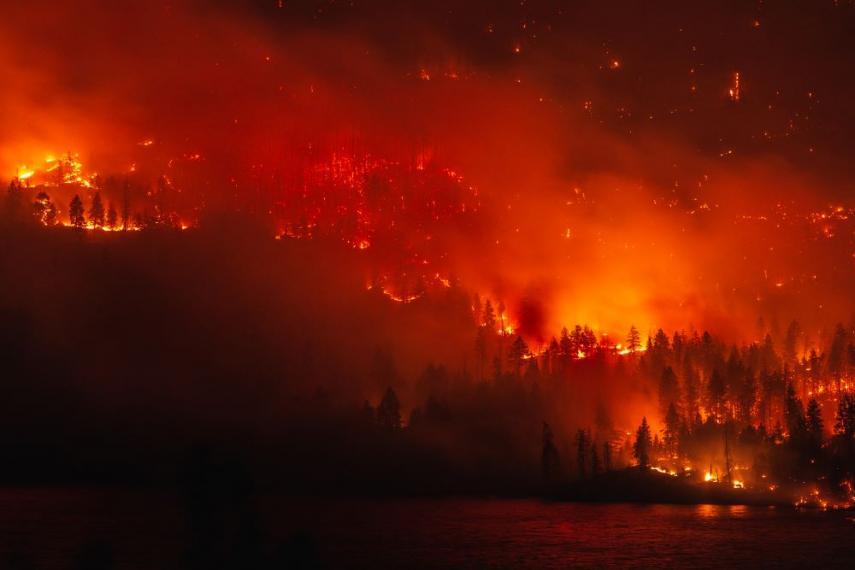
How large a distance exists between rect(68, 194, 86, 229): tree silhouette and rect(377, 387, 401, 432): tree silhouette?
79.7m

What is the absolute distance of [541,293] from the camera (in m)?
198

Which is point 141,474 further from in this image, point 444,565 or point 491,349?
point 444,565

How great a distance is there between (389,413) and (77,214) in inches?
3297

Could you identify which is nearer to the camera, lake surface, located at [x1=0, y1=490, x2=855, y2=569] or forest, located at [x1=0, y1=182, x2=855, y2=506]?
lake surface, located at [x1=0, y1=490, x2=855, y2=569]

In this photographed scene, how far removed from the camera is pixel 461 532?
111 metres

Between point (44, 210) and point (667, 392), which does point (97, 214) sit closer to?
point (44, 210)

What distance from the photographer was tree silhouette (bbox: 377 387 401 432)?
155 meters

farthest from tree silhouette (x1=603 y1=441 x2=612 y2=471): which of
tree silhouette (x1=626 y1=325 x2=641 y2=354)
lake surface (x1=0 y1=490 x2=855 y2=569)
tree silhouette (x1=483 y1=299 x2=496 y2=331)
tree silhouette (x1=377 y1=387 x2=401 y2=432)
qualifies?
tree silhouette (x1=483 y1=299 x2=496 y2=331)

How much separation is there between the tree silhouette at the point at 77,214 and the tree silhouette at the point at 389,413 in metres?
79.7

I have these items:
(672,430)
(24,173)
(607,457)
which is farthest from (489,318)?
(24,173)

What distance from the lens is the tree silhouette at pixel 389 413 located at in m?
155

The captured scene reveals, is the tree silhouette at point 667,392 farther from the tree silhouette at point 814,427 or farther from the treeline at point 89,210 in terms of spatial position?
the treeline at point 89,210

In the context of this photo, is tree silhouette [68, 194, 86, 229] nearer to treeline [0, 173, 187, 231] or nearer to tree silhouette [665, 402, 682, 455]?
treeline [0, 173, 187, 231]

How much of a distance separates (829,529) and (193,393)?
110 meters
